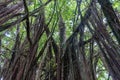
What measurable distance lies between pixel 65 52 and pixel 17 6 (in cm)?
57

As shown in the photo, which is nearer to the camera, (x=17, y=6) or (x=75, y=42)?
(x=75, y=42)

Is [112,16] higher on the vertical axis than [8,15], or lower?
lower

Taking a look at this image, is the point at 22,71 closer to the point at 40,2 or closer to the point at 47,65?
the point at 47,65

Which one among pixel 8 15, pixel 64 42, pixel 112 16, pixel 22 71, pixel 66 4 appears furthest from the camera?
pixel 66 4

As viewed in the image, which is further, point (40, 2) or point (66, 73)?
point (40, 2)

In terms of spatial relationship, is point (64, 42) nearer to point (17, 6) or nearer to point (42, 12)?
point (42, 12)

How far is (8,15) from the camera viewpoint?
78.2 inches

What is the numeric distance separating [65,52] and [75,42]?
4.8 inches

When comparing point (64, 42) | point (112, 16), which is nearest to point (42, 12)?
point (64, 42)

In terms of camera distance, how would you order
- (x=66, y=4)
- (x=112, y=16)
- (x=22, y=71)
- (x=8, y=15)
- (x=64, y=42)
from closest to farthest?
(x=112, y=16) < (x=22, y=71) < (x=8, y=15) < (x=64, y=42) < (x=66, y=4)

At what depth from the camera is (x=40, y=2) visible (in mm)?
2240

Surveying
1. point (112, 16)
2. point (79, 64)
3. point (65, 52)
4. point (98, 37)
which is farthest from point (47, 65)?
point (112, 16)

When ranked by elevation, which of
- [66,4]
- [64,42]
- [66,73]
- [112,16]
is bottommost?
[66,73]

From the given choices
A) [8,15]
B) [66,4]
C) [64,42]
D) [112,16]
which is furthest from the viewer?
[66,4]
